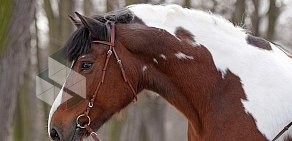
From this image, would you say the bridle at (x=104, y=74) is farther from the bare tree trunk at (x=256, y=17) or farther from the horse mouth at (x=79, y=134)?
the bare tree trunk at (x=256, y=17)

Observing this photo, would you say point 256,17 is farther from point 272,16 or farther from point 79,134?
point 79,134

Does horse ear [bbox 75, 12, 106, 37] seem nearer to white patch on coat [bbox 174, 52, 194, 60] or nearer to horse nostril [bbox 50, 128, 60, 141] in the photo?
white patch on coat [bbox 174, 52, 194, 60]

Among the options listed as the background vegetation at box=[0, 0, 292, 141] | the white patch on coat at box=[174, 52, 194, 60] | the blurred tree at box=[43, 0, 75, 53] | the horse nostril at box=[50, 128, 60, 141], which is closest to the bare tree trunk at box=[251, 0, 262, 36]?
the background vegetation at box=[0, 0, 292, 141]

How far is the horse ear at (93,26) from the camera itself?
4492 millimetres

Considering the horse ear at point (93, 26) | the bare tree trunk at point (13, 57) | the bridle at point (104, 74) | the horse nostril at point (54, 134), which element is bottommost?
the bare tree trunk at point (13, 57)

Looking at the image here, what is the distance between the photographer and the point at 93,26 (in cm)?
454

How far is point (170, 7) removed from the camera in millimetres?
4676

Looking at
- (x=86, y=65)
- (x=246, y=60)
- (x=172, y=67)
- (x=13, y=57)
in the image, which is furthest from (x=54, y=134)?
(x=13, y=57)

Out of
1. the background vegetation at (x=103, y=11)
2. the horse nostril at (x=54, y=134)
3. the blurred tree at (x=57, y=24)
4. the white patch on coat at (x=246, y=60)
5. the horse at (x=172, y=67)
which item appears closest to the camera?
the white patch on coat at (x=246, y=60)

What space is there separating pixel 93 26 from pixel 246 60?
1116mm

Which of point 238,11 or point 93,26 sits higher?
point 93,26

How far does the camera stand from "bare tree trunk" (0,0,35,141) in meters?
6.73

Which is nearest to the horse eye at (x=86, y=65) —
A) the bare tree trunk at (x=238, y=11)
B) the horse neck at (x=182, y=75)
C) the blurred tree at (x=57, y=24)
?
the horse neck at (x=182, y=75)

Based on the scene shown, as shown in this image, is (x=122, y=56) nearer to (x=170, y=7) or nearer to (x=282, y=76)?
(x=170, y=7)
